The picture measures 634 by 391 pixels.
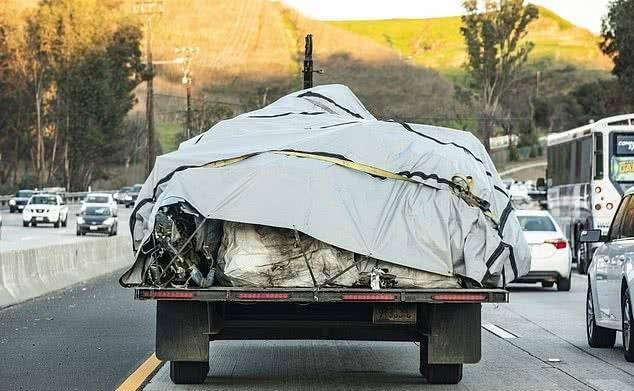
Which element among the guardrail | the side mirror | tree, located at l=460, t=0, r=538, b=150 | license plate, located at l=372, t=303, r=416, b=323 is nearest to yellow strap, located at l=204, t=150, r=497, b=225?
license plate, located at l=372, t=303, r=416, b=323

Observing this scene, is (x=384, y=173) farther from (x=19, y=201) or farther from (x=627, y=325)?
(x=19, y=201)

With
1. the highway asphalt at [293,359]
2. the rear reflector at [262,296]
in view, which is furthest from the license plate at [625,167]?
the rear reflector at [262,296]

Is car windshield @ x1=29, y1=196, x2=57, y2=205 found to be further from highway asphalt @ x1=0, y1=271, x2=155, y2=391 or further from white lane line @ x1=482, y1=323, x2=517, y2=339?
white lane line @ x1=482, y1=323, x2=517, y2=339

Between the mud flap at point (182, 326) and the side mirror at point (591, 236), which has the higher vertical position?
the side mirror at point (591, 236)

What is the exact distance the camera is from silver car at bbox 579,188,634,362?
14.0 m

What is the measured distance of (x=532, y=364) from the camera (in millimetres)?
13938

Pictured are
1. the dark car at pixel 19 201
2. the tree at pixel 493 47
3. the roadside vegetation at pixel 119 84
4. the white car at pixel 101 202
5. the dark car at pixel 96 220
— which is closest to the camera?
the dark car at pixel 96 220

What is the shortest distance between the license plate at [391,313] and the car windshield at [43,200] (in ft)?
185

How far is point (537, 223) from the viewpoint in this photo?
92.1 ft

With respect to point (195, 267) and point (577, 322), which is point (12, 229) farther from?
point (195, 267)

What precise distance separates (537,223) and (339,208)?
1746 centimetres

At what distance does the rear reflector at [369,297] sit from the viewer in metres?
10.8

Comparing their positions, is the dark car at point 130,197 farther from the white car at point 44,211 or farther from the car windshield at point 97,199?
→ the car windshield at point 97,199

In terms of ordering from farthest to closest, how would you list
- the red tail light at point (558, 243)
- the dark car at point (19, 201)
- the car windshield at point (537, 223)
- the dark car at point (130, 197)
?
the dark car at point (130, 197) → the dark car at point (19, 201) → the car windshield at point (537, 223) → the red tail light at point (558, 243)
